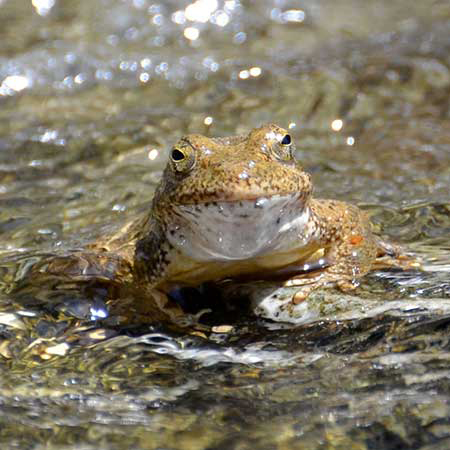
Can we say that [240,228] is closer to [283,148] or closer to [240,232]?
[240,232]

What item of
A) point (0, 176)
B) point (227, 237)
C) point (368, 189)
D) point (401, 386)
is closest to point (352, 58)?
point (368, 189)

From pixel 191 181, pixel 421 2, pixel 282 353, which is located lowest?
pixel 421 2

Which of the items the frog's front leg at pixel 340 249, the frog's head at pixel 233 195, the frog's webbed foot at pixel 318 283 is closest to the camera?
the frog's head at pixel 233 195

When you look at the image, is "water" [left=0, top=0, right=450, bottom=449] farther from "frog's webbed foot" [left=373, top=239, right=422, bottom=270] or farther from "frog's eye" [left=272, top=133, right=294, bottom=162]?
"frog's eye" [left=272, top=133, right=294, bottom=162]

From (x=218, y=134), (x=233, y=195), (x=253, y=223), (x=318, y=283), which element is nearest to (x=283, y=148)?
(x=253, y=223)

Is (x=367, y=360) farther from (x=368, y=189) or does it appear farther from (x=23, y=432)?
(x=368, y=189)

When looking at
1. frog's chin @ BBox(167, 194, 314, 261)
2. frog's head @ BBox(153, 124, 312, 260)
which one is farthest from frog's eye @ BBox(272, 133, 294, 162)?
frog's chin @ BBox(167, 194, 314, 261)

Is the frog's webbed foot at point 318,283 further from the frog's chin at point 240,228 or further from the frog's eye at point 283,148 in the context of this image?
the frog's eye at point 283,148

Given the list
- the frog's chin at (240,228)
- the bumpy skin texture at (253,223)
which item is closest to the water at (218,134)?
the bumpy skin texture at (253,223)
